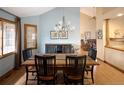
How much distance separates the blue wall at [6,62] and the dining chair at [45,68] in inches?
72.4

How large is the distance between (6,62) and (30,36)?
114 inches

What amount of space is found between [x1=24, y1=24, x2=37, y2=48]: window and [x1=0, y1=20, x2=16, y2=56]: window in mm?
1187

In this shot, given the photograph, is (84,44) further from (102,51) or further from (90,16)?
(102,51)

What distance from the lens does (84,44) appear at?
50.2ft

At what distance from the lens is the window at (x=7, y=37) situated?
17.7 feet

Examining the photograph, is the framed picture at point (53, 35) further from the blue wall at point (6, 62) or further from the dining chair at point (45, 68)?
the dining chair at point (45, 68)

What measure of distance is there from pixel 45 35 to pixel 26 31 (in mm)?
1320

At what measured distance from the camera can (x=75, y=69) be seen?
3854 mm

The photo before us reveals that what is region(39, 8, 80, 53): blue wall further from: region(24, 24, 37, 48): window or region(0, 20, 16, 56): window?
region(0, 20, 16, 56): window

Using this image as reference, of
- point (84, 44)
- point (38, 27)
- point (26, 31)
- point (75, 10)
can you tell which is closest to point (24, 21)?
point (26, 31)

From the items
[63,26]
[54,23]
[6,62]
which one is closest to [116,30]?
[54,23]

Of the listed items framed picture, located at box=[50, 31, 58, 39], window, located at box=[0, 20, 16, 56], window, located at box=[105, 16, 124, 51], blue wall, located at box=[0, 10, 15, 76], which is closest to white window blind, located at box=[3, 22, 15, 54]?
window, located at box=[0, 20, 16, 56]

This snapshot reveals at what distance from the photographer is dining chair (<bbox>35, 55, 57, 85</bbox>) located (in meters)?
3.78

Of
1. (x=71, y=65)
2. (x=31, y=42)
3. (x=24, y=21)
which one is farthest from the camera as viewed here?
(x=31, y=42)
